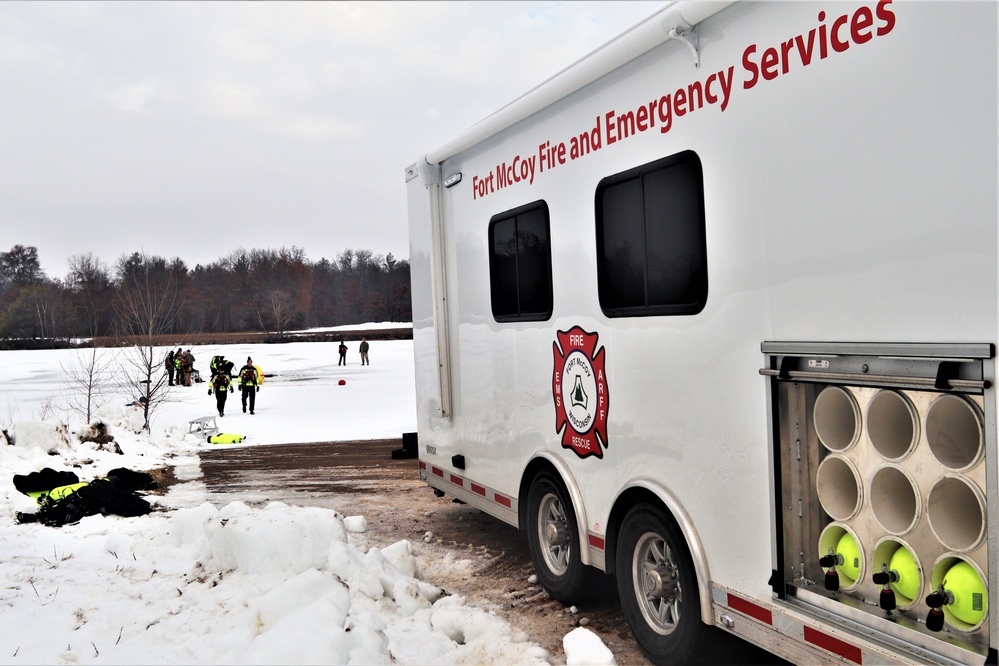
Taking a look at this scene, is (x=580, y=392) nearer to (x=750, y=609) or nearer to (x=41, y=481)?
(x=750, y=609)

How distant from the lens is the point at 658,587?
15.5 ft

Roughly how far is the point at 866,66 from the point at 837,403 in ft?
4.55

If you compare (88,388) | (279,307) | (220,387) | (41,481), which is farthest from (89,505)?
(279,307)

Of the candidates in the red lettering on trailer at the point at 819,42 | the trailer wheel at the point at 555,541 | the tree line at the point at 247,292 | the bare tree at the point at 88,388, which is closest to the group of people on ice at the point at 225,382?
the bare tree at the point at 88,388

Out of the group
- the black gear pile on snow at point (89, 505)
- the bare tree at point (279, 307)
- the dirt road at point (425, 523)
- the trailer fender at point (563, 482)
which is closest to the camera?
the trailer fender at point (563, 482)

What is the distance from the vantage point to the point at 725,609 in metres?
4.14

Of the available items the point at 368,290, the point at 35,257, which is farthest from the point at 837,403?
the point at 35,257

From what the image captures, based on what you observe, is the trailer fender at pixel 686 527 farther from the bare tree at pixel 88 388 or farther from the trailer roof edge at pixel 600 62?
the bare tree at pixel 88 388

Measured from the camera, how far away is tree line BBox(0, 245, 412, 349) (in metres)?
74.8

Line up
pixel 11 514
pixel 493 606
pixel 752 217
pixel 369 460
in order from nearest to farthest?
pixel 752 217 → pixel 493 606 → pixel 11 514 → pixel 369 460

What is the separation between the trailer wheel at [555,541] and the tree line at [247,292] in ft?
242

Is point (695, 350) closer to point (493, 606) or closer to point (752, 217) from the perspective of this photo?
point (752, 217)

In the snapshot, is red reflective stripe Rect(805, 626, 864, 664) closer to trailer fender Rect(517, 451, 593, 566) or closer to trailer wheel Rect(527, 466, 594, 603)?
trailer fender Rect(517, 451, 593, 566)

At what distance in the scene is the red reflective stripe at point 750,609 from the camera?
385 centimetres
